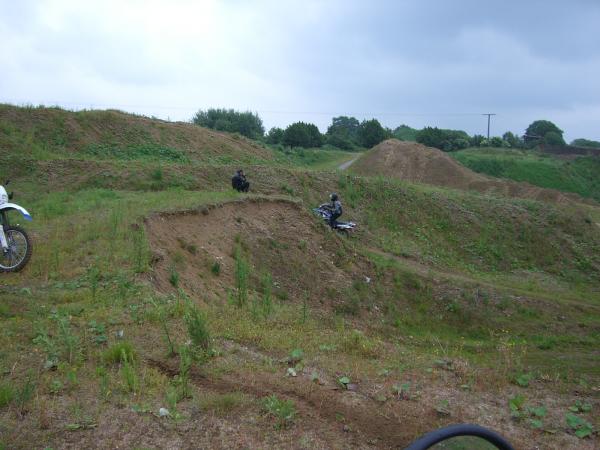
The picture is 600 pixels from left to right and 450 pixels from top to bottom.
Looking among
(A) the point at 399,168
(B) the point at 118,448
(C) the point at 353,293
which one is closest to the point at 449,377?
(B) the point at 118,448

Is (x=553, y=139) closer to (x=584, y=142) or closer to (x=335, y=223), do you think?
(x=584, y=142)

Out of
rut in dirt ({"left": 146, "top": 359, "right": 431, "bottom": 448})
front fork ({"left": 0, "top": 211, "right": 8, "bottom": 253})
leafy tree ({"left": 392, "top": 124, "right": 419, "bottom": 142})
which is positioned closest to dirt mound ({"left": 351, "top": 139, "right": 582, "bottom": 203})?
front fork ({"left": 0, "top": 211, "right": 8, "bottom": 253})

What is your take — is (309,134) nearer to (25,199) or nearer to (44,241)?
(25,199)

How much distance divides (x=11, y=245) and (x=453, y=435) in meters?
8.51

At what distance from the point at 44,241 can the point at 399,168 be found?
3584 centimetres

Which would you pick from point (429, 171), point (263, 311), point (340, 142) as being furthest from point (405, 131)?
point (263, 311)

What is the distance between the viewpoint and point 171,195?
55.6 feet

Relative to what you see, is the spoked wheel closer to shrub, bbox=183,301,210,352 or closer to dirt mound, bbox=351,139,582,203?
shrub, bbox=183,301,210,352

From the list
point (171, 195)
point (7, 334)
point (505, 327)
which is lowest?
point (505, 327)

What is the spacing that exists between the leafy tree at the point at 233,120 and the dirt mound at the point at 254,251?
3740cm

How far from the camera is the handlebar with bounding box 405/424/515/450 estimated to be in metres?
2.44

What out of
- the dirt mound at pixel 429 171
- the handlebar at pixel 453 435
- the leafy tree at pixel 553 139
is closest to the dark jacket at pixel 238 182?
the handlebar at pixel 453 435

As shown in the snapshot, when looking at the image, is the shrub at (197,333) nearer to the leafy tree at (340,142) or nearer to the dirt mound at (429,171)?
the dirt mound at (429,171)

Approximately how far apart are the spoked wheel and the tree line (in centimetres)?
4582
